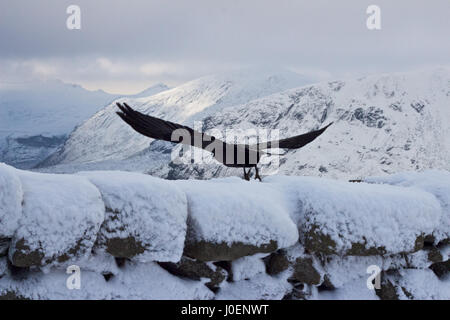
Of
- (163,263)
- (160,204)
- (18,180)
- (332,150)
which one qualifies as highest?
(18,180)

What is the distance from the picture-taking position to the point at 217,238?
2904mm

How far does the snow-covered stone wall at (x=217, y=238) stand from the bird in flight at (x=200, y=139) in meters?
0.53

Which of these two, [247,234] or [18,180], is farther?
[247,234]

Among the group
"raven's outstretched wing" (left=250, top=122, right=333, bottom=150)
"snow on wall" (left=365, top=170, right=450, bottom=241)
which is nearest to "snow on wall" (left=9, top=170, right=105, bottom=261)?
"raven's outstretched wing" (left=250, top=122, right=333, bottom=150)

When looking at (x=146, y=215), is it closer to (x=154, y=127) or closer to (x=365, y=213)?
(x=154, y=127)

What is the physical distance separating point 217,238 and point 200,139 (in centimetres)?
120

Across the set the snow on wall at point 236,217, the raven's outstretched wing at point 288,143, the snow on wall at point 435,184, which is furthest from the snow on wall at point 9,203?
the snow on wall at point 435,184

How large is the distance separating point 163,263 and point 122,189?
0.62 meters

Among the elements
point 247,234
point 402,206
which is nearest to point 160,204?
point 247,234

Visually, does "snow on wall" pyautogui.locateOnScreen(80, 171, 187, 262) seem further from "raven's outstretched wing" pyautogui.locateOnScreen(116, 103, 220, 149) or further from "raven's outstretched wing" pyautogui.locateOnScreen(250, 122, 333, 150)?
"raven's outstretched wing" pyautogui.locateOnScreen(250, 122, 333, 150)

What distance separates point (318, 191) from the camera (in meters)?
3.36

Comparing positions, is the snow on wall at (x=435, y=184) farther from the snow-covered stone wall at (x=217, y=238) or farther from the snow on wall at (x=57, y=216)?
the snow on wall at (x=57, y=216)
